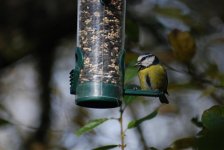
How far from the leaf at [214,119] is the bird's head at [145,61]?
3.87 ft

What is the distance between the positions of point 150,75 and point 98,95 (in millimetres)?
380

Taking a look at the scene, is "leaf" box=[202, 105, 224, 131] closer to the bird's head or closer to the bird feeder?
the bird feeder

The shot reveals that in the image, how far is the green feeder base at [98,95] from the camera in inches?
147

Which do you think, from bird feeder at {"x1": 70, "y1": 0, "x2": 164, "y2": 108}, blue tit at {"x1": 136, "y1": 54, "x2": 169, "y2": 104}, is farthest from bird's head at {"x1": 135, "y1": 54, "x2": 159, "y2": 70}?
bird feeder at {"x1": 70, "y1": 0, "x2": 164, "y2": 108}

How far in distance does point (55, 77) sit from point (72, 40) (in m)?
0.96

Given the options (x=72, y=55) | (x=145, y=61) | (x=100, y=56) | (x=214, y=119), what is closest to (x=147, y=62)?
(x=145, y=61)

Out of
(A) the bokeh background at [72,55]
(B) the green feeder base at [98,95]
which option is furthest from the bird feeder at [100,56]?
(A) the bokeh background at [72,55]

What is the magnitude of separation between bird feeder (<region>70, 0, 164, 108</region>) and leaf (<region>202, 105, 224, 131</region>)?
40.7 inches

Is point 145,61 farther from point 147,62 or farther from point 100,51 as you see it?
point 100,51

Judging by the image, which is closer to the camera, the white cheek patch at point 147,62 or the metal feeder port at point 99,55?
the metal feeder port at point 99,55

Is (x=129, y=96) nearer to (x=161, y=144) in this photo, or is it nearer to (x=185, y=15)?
(x=185, y=15)

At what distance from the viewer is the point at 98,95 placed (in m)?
3.75

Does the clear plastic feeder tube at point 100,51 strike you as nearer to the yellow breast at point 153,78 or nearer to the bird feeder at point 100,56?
the bird feeder at point 100,56

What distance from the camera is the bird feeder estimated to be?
3.79 m
